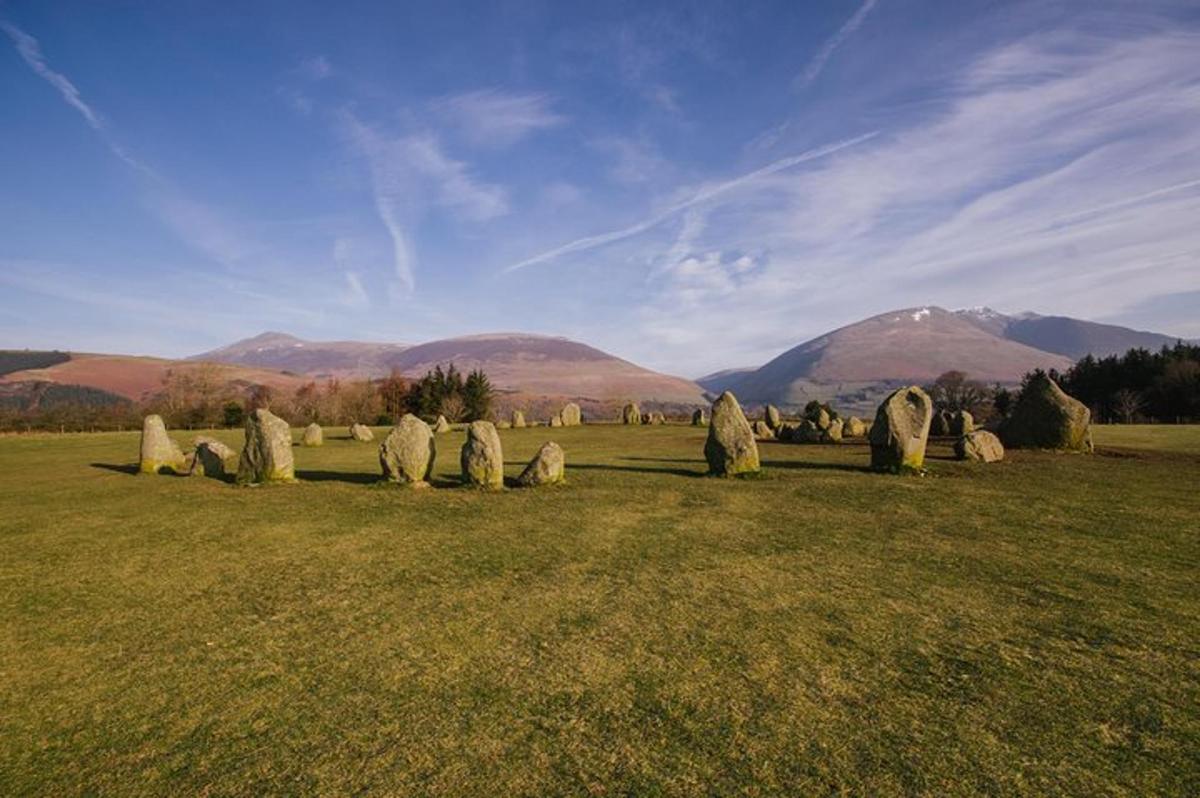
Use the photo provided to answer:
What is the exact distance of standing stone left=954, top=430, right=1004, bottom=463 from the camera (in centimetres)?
1750

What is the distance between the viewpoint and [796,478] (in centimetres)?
1567

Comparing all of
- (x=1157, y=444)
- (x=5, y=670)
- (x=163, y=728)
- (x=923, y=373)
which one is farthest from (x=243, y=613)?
(x=923, y=373)

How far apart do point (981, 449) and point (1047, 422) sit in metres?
3.58

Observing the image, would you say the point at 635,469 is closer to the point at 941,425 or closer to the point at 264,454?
the point at 264,454

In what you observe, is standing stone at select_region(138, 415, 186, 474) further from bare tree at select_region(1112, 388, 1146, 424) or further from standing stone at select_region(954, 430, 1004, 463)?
bare tree at select_region(1112, 388, 1146, 424)

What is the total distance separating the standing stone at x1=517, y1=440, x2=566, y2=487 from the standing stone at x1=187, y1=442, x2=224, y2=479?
9.30m

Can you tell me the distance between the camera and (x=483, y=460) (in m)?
14.9

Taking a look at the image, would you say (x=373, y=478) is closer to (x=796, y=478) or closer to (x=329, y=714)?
(x=796, y=478)

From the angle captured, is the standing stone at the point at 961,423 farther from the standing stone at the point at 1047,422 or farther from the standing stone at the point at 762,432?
the standing stone at the point at 762,432

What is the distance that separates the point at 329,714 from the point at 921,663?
4.96 meters

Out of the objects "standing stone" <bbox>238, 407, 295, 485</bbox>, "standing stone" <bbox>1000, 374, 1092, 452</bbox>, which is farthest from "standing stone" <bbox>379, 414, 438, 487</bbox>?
"standing stone" <bbox>1000, 374, 1092, 452</bbox>

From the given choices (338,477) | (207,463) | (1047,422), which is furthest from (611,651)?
(1047,422)

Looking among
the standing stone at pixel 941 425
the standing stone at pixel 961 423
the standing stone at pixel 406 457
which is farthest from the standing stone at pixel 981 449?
the standing stone at pixel 406 457

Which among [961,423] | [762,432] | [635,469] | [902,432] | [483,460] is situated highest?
[961,423]
